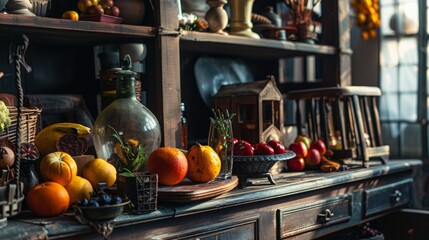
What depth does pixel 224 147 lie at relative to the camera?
5.75 ft

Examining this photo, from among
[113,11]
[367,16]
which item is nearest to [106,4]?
[113,11]

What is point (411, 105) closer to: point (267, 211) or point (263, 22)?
point (263, 22)

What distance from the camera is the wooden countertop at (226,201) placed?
128 cm

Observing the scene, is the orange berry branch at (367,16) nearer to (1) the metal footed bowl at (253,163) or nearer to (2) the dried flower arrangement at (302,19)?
(2) the dried flower arrangement at (302,19)

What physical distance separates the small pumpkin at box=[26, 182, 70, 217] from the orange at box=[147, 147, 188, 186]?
28 centimetres

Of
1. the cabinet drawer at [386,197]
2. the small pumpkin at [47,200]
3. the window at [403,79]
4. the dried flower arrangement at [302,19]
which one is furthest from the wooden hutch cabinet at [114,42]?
the window at [403,79]

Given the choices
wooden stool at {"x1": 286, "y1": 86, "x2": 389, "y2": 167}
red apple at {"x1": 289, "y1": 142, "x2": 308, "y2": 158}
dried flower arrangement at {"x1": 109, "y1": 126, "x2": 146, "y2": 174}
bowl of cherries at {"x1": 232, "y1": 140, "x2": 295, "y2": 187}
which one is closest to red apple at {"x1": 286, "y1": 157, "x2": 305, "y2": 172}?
red apple at {"x1": 289, "y1": 142, "x2": 308, "y2": 158}

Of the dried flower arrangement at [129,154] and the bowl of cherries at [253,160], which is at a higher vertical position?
the dried flower arrangement at [129,154]

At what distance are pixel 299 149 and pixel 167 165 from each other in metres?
Answer: 0.81

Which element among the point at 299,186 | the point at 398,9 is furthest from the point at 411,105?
the point at 299,186

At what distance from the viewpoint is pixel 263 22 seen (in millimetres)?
2469

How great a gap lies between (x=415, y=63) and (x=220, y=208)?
3219mm

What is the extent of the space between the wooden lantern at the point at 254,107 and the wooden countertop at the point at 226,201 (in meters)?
0.18

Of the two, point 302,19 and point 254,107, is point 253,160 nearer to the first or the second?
point 254,107
